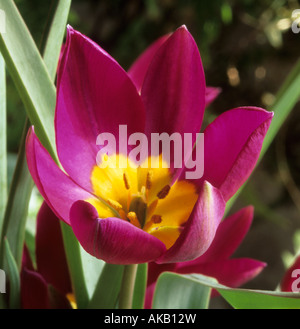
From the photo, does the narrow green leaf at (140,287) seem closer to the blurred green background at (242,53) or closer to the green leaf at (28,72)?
the green leaf at (28,72)

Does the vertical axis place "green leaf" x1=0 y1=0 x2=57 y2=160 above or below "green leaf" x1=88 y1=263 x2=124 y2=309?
above

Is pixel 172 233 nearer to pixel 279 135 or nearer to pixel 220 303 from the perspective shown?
pixel 279 135

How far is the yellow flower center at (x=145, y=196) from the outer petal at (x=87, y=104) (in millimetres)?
12

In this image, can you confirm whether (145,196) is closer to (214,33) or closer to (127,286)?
(127,286)

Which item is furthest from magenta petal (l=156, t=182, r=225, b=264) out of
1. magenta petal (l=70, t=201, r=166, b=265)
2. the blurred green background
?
the blurred green background

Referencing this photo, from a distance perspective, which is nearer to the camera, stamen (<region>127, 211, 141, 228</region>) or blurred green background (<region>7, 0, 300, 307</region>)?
stamen (<region>127, 211, 141, 228</region>)

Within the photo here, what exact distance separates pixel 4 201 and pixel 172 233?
0.08m

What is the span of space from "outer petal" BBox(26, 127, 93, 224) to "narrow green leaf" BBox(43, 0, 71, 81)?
0.19ft

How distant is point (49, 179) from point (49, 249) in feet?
0.26

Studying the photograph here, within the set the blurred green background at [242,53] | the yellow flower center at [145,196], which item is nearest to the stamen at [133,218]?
the yellow flower center at [145,196]

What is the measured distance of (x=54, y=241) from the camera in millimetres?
264

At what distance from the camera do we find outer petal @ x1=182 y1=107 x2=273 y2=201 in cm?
19

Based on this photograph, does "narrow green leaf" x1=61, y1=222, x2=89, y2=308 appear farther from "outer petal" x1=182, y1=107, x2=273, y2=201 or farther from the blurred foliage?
the blurred foliage

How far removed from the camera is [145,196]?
0.78ft
